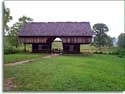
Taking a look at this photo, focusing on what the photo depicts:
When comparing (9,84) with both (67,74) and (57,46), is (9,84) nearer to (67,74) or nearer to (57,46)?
(67,74)

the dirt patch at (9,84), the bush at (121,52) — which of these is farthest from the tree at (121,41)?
the dirt patch at (9,84)

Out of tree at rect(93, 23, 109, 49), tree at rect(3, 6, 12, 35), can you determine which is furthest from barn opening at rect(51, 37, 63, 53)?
tree at rect(3, 6, 12, 35)

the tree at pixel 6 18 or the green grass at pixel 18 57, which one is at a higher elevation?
the tree at pixel 6 18

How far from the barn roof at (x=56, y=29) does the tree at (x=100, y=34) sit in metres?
0.23

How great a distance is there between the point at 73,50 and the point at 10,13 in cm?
161

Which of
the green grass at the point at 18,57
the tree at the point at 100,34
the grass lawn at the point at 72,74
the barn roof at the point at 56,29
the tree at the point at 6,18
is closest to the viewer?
the grass lawn at the point at 72,74

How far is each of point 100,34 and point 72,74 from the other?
42.5 inches

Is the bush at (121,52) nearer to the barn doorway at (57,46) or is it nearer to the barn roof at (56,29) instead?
the barn roof at (56,29)

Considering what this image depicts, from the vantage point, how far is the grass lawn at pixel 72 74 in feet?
22.5

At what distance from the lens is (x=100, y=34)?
24.5ft

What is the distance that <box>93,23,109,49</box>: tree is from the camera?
7309 millimetres

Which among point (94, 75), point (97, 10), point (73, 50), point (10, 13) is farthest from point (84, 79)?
point (10, 13)

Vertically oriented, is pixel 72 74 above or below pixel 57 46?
below

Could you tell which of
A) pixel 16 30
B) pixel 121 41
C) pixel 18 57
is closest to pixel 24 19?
pixel 16 30
